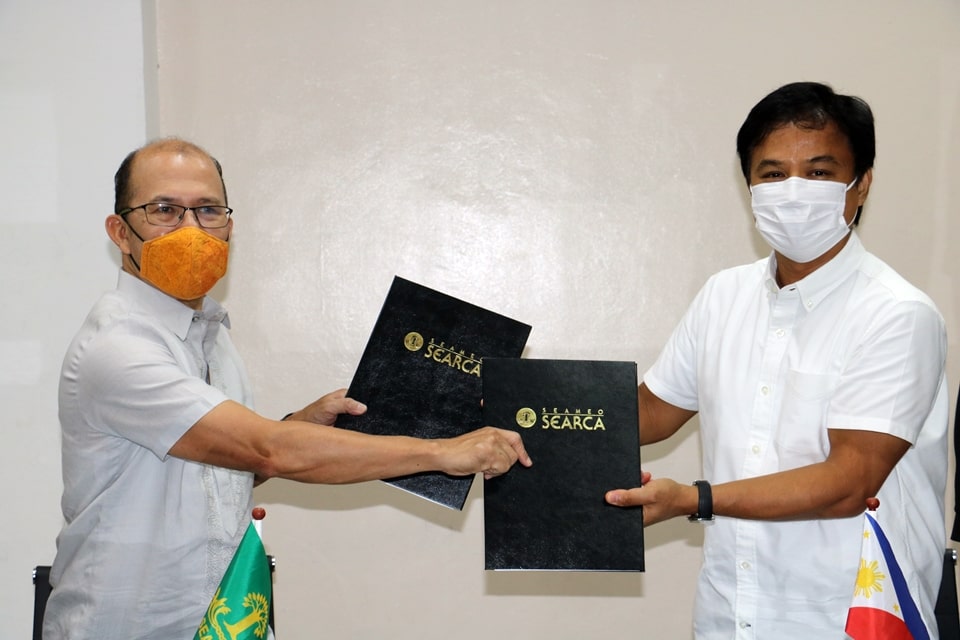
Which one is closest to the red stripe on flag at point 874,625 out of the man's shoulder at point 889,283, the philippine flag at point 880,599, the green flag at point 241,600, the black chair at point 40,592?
the philippine flag at point 880,599

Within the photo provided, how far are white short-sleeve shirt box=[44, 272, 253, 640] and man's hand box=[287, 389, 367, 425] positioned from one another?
37 centimetres

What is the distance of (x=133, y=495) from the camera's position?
6.75ft

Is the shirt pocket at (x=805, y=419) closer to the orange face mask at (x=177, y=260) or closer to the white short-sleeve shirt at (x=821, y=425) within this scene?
the white short-sleeve shirt at (x=821, y=425)

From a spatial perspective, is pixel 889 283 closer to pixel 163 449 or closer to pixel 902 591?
pixel 902 591

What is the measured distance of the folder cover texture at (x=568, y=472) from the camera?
2125 millimetres

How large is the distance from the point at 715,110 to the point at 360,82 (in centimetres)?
143

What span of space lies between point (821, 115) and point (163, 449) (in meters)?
1.58

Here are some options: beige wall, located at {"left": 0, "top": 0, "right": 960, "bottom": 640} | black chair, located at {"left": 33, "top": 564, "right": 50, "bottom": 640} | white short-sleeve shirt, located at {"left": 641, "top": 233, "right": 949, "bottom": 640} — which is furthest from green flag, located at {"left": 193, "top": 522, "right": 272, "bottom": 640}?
beige wall, located at {"left": 0, "top": 0, "right": 960, "bottom": 640}

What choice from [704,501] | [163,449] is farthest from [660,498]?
[163,449]

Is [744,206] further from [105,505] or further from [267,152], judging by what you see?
[105,505]

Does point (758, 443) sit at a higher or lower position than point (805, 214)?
lower

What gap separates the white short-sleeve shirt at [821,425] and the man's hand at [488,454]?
486 millimetres

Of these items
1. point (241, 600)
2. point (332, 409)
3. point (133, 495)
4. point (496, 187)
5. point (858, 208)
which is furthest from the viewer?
point (496, 187)

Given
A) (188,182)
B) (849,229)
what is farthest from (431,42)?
(849,229)
